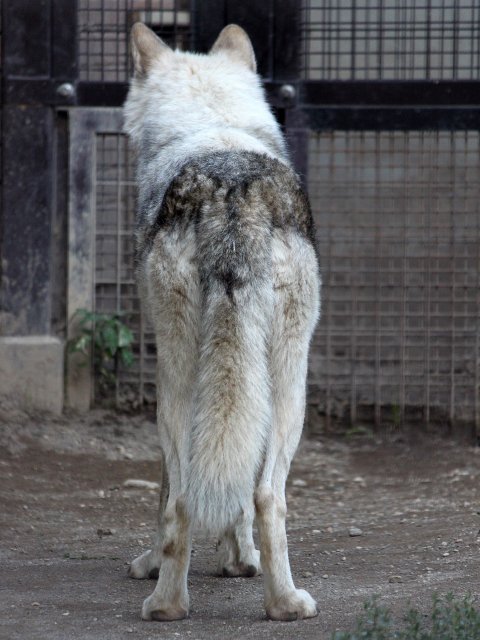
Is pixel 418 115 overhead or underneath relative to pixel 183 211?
overhead

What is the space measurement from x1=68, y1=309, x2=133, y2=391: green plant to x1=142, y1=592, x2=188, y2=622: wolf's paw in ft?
12.2

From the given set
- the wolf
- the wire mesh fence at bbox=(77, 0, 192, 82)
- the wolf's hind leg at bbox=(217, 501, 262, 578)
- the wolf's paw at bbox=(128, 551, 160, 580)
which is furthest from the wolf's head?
the wire mesh fence at bbox=(77, 0, 192, 82)

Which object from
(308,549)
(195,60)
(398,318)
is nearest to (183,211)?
(195,60)

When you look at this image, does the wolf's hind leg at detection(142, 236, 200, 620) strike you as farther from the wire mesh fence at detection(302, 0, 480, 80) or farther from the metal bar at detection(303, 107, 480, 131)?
the wire mesh fence at detection(302, 0, 480, 80)

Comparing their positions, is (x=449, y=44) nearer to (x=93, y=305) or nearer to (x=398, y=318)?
(x=398, y=318)

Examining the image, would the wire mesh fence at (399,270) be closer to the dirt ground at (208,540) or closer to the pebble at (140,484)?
the dirt ground at (208,540)

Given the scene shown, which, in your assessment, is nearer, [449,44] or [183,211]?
[183,211]

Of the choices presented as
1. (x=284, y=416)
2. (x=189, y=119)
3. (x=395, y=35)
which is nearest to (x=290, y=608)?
(x=284, y=416)

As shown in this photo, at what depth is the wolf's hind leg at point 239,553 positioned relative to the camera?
4621 mm

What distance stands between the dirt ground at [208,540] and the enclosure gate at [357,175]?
1.74ft

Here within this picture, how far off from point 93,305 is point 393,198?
2.23 m

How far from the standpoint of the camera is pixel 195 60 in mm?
5164

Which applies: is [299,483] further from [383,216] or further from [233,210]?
[233,210]

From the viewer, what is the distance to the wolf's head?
4547mm
